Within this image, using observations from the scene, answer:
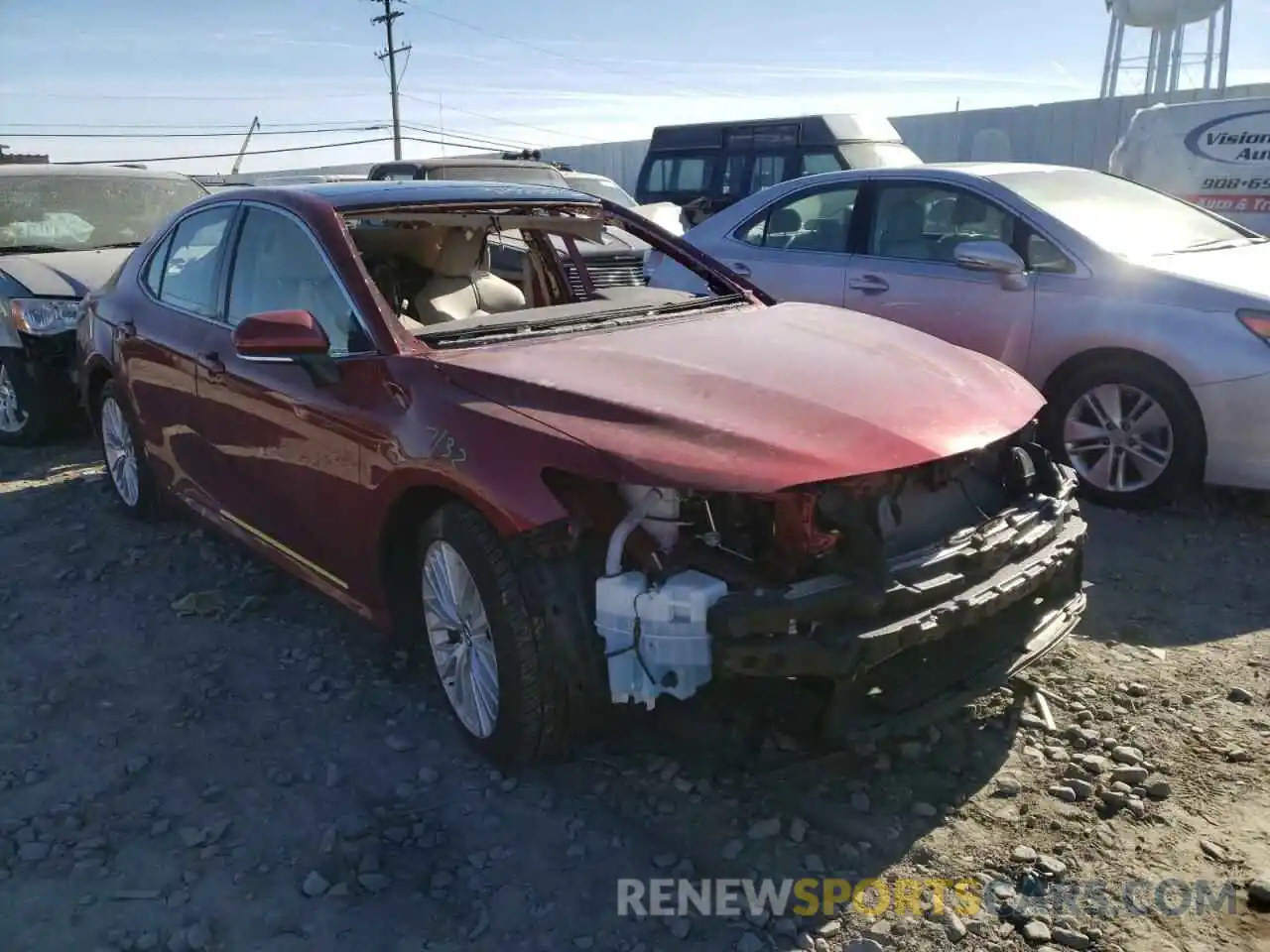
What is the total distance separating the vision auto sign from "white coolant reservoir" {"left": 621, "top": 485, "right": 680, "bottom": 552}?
9795 millimetres

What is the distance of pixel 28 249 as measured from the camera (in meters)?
7.45

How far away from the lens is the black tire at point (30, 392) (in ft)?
22.7

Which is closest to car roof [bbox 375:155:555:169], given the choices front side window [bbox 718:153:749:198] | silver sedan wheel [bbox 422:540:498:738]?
front side window [bbox 718:153:749:198]

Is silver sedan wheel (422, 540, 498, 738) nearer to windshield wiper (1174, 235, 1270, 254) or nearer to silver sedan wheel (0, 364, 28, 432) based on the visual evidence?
windshield wiper (1174, 235, 1270, 254)

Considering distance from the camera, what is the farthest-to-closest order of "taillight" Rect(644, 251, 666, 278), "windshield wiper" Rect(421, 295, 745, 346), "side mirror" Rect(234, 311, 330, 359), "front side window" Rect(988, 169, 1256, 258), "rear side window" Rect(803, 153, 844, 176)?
"rear side window" Rect(803, 153, 844, 176) < "taillight" Rect(644, 251, 666, 278) < "front side window" Rect(988, 169, 1256, 258) < "windshield wiper" Rect(421, 295, 745, 346) < "side mirror" Rect(234, 311, 330, 359)

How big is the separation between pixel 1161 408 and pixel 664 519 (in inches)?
127

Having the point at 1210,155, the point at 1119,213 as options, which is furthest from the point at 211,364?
the point at 1210,155

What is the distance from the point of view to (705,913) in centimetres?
257

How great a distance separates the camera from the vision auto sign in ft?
33.4

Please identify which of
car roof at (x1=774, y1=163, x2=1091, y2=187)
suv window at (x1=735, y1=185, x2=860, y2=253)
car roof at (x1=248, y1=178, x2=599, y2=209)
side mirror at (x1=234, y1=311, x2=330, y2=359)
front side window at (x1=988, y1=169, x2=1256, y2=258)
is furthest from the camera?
suv window at (x1=735, y1=185, x2=860, y2=253)

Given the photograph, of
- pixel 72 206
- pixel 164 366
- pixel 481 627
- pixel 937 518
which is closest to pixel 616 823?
pixel 481 627

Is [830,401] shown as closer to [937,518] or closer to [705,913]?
[937,518]

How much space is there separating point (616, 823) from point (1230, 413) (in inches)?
136

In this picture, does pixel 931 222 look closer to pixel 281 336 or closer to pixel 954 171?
pixel 954 171
